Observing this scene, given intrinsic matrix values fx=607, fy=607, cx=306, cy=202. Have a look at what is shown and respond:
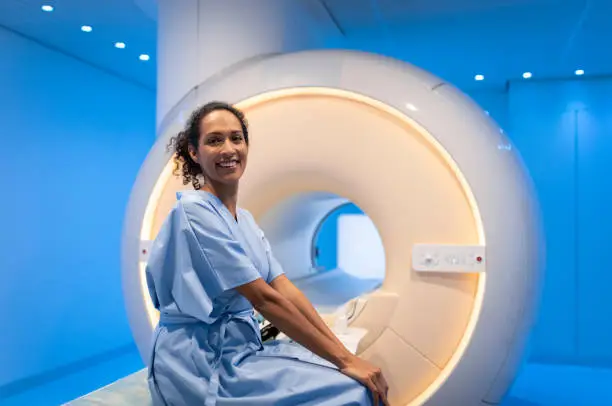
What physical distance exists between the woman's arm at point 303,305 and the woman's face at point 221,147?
0.27 meters

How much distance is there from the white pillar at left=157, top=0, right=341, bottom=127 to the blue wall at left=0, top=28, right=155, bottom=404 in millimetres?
1350

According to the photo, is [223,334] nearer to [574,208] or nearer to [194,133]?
[194,133]

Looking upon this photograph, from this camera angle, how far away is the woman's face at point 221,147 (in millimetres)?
1352

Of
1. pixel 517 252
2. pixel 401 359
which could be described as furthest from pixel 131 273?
pixel 517 252

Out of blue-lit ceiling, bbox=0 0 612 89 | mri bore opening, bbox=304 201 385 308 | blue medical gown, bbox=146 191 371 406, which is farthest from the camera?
mri bore opening, bbox=304 201 385 308

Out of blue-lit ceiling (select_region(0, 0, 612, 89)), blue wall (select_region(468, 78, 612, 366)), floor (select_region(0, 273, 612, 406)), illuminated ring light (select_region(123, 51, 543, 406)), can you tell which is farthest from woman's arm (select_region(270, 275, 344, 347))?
blue wall (select_region(468, 78, 612, 366))

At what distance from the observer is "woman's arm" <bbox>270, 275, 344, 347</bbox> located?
1334 millimetres

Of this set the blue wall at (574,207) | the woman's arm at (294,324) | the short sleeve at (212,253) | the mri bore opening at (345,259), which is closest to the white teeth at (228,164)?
the short sleeve at (212,253)

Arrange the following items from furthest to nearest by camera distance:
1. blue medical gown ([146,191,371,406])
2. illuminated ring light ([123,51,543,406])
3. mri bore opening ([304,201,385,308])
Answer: mri bore opening ([304,201,385,308])
illuminated ring light ([123,51,543,406])
blue medical gown ([146,191,371,406])

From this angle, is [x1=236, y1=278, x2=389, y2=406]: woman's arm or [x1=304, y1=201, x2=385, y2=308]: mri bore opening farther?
[x1=304, y1=201, x2=385, y2=308]: mri bore opening

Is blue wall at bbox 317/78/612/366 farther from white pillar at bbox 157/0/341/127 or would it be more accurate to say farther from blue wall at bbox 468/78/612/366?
white pillar at bbox 157/0/341/127

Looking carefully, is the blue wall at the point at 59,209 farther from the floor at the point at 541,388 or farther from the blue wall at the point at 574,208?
the blue wall at the point at 574,208

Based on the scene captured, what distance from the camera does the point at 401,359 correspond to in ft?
6.84

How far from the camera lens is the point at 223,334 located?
4.17ft
